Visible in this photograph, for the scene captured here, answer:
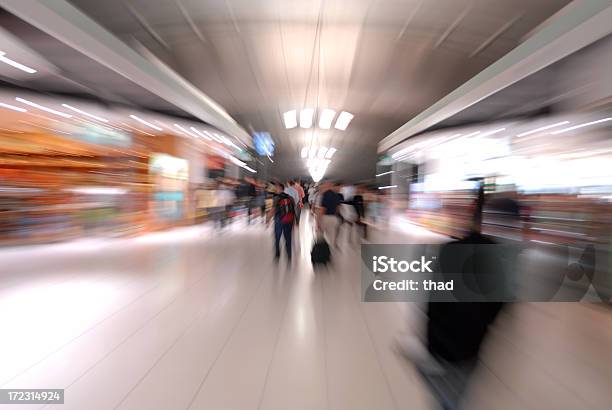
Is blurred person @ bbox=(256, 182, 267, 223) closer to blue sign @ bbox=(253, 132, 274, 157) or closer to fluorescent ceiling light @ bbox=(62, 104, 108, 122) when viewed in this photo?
blue sign @ bbox=(253, 132, 274, 157)

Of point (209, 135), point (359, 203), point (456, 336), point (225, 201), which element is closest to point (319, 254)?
point (359, 203)

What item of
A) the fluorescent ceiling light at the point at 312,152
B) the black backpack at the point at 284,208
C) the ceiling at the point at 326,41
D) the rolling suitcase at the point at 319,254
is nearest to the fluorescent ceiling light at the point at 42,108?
the ceiling at the point at 326,41

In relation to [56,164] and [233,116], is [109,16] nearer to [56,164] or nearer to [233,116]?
[56,164]

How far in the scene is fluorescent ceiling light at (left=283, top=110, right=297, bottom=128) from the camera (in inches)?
481

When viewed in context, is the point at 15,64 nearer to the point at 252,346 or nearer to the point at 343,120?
the point at 252,346

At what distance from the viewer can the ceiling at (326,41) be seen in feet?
16.7

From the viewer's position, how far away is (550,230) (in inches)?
237

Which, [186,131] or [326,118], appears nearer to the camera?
[186,131]

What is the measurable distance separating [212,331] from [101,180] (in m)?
7.82

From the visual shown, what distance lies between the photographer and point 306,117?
1314cm

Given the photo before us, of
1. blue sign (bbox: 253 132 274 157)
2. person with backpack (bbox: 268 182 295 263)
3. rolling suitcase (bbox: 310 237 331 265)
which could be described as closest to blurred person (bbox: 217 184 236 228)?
blue sign (bbox: 253 132 274 157)

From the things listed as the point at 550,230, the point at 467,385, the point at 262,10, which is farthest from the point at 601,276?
the point at 262,10

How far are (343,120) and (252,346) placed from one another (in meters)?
11.5

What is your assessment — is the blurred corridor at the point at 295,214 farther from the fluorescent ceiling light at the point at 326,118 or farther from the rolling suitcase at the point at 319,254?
the fluorescent ceiling light at the point at 326,118
